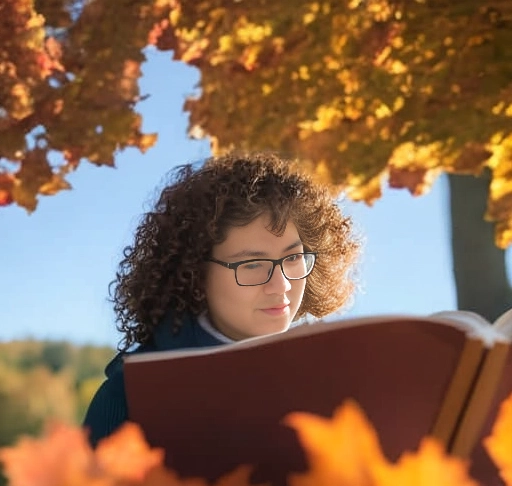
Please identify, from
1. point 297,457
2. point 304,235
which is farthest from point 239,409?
point 304,235

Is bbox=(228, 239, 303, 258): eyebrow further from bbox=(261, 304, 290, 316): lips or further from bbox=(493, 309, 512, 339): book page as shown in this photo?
bbox=(493, 309, 512, 339): book page

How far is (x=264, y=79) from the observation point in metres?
3.60

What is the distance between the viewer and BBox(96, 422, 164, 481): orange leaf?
367mm

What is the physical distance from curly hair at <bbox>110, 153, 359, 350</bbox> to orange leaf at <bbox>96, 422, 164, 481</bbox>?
0.67m

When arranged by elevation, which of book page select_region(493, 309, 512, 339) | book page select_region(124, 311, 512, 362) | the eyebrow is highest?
the eyebrow

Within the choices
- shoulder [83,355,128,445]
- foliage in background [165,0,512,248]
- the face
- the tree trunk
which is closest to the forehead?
the face

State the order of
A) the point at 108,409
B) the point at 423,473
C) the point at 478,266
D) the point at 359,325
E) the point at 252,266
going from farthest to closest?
the point at 478,266
the point at 252,266
the point at 108,409
the point at 359,325
the point at 423,473

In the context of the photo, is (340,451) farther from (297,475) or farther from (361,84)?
(361,84)

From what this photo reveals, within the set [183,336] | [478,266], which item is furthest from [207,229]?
[478,266]

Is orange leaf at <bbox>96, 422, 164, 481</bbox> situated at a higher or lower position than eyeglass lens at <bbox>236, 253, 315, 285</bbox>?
lower

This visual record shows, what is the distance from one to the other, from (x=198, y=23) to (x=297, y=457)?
331cm

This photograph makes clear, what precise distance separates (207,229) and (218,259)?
5 centimetres

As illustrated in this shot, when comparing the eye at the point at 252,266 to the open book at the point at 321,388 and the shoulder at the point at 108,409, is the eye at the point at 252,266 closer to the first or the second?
the shoulder at the point at 108,409

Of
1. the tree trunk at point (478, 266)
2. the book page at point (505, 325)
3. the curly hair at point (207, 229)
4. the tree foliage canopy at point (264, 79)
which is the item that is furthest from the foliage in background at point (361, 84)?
the book page at point (505, 325)
